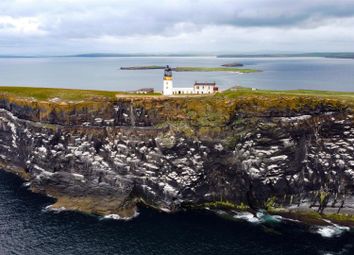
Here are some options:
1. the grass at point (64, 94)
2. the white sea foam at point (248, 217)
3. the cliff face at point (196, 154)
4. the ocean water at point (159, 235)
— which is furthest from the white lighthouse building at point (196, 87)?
the white sea foam at point (248, 217)

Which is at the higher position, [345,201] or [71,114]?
[71,114]

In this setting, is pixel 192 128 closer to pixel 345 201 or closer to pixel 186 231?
pixel 186 231

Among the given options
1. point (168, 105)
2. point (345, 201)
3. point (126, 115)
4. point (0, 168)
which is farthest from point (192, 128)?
point (0, 168)

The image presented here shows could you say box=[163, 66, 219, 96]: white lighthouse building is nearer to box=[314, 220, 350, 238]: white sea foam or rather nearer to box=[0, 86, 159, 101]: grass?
box=[0, 86, 159, 101]: grass

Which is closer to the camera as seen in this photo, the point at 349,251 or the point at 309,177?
the point at 349,251

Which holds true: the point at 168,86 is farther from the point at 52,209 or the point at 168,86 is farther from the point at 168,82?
the point at 52,209

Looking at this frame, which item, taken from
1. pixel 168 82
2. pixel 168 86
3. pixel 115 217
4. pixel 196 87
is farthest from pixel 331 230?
pixel 168 82

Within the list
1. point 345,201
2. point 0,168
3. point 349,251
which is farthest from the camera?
point 0,168

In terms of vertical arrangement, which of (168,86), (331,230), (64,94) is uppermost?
(168,86)
